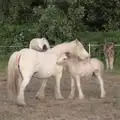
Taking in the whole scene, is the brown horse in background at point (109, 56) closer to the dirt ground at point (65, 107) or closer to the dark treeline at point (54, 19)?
the dark treeline at point (54, 19)

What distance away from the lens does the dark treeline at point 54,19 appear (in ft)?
73.8

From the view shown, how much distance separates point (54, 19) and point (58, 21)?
10.1 inches

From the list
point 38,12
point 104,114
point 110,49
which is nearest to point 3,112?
point 104,114

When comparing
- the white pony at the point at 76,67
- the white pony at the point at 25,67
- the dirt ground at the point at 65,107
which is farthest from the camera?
the white pony at the point at 76,67

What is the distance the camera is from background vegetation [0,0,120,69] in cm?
2244

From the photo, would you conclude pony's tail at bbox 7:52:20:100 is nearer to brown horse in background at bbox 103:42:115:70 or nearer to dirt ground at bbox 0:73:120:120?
dirt ground at bbox 0:73:120:120

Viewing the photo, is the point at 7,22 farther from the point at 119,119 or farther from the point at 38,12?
the point at 119,119

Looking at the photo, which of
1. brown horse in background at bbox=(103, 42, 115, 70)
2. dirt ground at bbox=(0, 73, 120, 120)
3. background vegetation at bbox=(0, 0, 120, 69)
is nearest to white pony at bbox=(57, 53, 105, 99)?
dirt ground at bbox=(0, 73, 120, 120)

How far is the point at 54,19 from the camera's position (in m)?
22.5

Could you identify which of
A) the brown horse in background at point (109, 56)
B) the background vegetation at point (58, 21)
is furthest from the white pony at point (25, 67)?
the background vegetation at point (58, 21)

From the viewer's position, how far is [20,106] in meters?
8.45

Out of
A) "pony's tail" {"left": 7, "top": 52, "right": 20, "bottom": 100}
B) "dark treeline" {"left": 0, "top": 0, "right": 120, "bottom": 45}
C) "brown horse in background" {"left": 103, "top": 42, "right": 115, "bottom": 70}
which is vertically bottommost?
Result: "brown horse in background" {"left": 103, "top": 42, "right": 115, "bottom": 70}

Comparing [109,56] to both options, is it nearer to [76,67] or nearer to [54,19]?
[54,19]

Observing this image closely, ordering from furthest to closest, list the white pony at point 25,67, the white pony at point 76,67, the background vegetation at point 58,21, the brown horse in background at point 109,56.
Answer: the background vegetation at point 58,21
the brown horse in background at point 109,56
the white pony at point 76,67
the white pony at point 25,67
